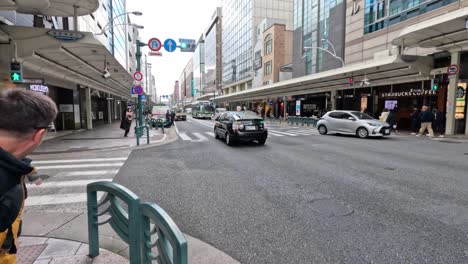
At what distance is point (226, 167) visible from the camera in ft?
25.7

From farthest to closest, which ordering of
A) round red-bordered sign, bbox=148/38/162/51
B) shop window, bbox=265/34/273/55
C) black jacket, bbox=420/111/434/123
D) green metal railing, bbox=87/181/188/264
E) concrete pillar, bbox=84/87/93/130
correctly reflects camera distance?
shop window, bbox=265/34/273/55 → concrete pillar, bbox=84/87/93/130 → black jacket, bbox=420/111/434/123 → round red-bordered sign, bbox=148/38/162/51 → green metal railing, bbox=87/181/188/264

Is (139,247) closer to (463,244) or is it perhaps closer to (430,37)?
(463,244)

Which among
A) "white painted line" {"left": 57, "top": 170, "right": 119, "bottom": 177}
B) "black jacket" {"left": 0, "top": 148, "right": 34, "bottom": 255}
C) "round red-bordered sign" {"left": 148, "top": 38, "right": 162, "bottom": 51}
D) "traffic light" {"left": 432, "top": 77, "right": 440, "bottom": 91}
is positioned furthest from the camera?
"traffic light" {"left": 432, "top": 77, "right": 440, "bottom": 91}

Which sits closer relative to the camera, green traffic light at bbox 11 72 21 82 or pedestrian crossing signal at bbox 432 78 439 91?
green traffic light at bbox 11 72 21 82

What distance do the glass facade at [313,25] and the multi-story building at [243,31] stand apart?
23.2 m

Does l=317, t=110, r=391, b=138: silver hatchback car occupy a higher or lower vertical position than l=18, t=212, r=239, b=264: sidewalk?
higher

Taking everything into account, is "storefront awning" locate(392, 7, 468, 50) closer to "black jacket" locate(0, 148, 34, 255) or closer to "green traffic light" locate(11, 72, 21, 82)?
"black jacket" locate(0, 148, 34, 255)

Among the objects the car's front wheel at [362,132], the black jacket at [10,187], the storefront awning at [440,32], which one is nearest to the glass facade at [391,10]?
the storefront awning at [440,32]

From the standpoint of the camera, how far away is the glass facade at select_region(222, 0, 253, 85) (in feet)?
226

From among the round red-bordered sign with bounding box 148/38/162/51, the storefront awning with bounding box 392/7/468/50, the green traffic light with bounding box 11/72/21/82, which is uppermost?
the storefront awning with bounding box 392/7/468/50

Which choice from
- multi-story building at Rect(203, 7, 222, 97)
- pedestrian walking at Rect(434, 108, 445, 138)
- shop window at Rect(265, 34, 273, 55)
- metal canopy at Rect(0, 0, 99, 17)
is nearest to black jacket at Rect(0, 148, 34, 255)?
metal canopy at Rect(0, 0, 99, 17)

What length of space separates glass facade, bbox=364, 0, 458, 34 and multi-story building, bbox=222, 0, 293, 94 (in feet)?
127

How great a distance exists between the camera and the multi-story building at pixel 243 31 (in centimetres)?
6644

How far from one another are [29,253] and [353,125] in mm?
15694
